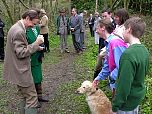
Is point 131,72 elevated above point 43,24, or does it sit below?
above

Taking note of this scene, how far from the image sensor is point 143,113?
6352 millimetres

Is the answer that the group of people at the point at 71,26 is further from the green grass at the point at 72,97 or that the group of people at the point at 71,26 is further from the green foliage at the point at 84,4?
the green foliage at the point at 84,4

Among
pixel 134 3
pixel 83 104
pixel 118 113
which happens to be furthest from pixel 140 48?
pixel 134 3

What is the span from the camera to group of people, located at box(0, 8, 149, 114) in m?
3.72

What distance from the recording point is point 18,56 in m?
5.48

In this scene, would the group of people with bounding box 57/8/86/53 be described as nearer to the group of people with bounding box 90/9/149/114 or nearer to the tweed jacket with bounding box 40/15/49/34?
the tweed jacket with bounding box 40/15/49/34

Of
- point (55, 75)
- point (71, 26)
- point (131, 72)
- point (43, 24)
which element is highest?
point (131, 72)

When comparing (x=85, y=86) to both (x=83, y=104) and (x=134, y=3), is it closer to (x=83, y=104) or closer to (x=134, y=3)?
(x=83, y=104)

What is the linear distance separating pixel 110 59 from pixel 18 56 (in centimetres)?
152

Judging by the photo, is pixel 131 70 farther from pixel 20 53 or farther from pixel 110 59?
pixel 20 53

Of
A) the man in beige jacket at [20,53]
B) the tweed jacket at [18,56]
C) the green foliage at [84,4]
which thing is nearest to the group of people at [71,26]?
the man in beige jacket at [20,53]

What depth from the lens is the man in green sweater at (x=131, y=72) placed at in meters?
3.64

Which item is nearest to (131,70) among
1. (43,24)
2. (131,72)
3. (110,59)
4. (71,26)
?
(131,72)

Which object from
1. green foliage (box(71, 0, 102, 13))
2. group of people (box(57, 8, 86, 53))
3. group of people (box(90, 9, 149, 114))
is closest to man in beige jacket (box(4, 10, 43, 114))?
group of people (box(90, 9, 149, 114))
